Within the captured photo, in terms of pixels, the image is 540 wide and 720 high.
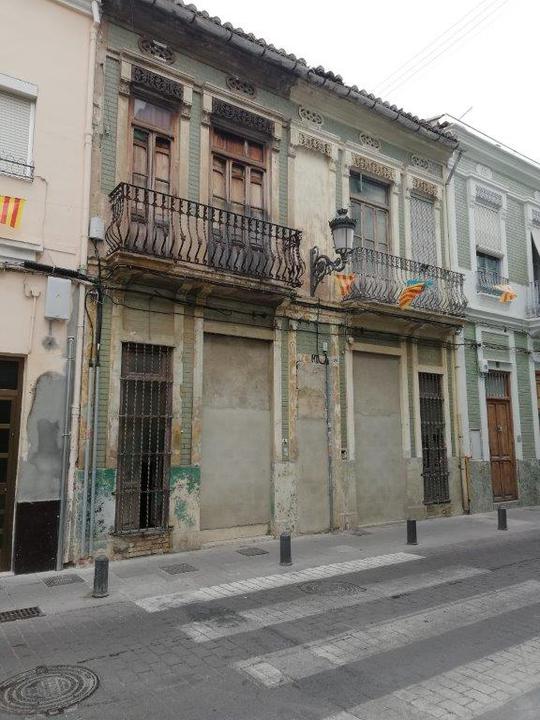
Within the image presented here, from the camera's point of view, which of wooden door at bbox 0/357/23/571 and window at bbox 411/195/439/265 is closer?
wooden door at bbox 0/357/23/571

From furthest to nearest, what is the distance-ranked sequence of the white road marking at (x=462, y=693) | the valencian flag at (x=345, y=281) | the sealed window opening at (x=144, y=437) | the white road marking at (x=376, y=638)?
the valencian flag at (x=345, y=281) < the sealed window opening at (x=144, y=437) < the white road marking at (x=376, y=638) < the white road marking at (x=462, y=693)

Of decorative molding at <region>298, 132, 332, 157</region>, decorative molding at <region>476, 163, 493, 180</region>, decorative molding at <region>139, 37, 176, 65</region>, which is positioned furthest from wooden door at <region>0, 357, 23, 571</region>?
decorative molding at <region>476, 163, 493, 180</region>

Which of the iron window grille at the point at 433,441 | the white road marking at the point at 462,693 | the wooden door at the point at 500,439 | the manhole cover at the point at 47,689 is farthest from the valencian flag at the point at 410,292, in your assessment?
the manhole cover at the point at 47,689

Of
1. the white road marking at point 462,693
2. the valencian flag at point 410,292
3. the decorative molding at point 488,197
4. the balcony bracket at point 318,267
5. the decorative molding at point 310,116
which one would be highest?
the decorative molding at point 310,116

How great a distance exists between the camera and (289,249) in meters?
10.1

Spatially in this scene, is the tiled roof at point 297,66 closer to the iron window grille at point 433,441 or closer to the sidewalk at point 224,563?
the iron window grille at point 433,441

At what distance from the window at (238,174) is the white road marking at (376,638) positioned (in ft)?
23.8

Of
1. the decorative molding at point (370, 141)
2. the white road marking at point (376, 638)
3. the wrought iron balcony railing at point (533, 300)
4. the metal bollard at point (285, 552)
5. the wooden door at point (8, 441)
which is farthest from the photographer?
the wrought iron balcony railing at point (533, 300)

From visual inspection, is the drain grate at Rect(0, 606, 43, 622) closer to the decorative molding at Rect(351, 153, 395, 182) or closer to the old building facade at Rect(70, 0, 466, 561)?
the old building facade at Rect(70, 0, 466, 561)

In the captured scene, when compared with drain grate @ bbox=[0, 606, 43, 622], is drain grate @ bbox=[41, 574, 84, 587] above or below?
above

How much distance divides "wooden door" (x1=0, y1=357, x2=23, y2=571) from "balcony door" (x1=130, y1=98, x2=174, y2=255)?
Answer: 8.20 ft

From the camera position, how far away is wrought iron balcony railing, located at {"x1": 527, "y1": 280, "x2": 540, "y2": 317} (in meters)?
14.9

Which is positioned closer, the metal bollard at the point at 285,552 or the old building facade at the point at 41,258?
the old building facade at the point at 41,258

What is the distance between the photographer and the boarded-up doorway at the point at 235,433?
925 cm
